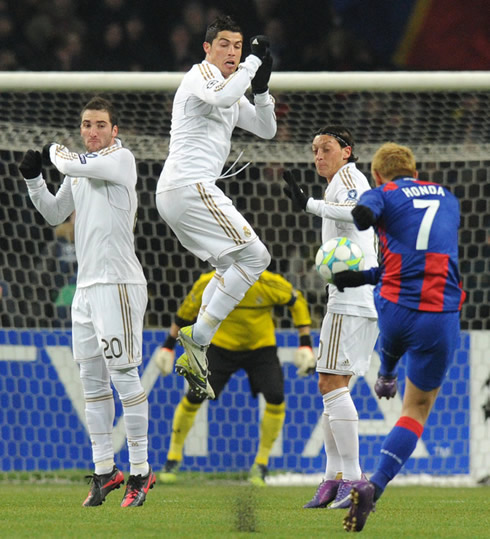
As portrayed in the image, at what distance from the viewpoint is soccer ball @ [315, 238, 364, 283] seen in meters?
5.88

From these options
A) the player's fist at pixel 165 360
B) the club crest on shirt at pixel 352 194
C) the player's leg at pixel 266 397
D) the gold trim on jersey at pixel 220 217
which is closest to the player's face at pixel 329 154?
the club crest on shirt at pixel 352 194

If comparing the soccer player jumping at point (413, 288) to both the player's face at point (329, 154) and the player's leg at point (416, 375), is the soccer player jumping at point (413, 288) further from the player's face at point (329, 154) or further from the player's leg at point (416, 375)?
the player's face at point (329, 154)

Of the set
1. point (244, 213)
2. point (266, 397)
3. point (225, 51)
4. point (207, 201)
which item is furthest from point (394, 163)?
point (244, 213)

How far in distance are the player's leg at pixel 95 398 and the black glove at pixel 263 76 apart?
1.66 meters

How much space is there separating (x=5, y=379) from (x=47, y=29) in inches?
227

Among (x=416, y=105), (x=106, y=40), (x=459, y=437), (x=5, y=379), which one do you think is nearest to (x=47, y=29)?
(x=106, y=40)

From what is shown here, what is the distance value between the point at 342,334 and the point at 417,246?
1.56 metres

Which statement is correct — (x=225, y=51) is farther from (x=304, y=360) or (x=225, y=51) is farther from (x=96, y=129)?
(x=304, y=360)

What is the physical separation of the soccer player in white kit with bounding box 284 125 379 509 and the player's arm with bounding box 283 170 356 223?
1.3 inches

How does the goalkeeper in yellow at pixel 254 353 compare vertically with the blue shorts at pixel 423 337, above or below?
below

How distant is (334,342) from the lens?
696cm

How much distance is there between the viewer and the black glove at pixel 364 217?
17.6 ft

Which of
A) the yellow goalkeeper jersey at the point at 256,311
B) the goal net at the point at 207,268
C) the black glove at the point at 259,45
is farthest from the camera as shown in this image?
the goal net at the point at 207,268

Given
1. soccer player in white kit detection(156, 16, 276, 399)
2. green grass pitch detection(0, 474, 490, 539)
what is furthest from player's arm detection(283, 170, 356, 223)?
green grass pitch detection(0, 474, 490, 539)
